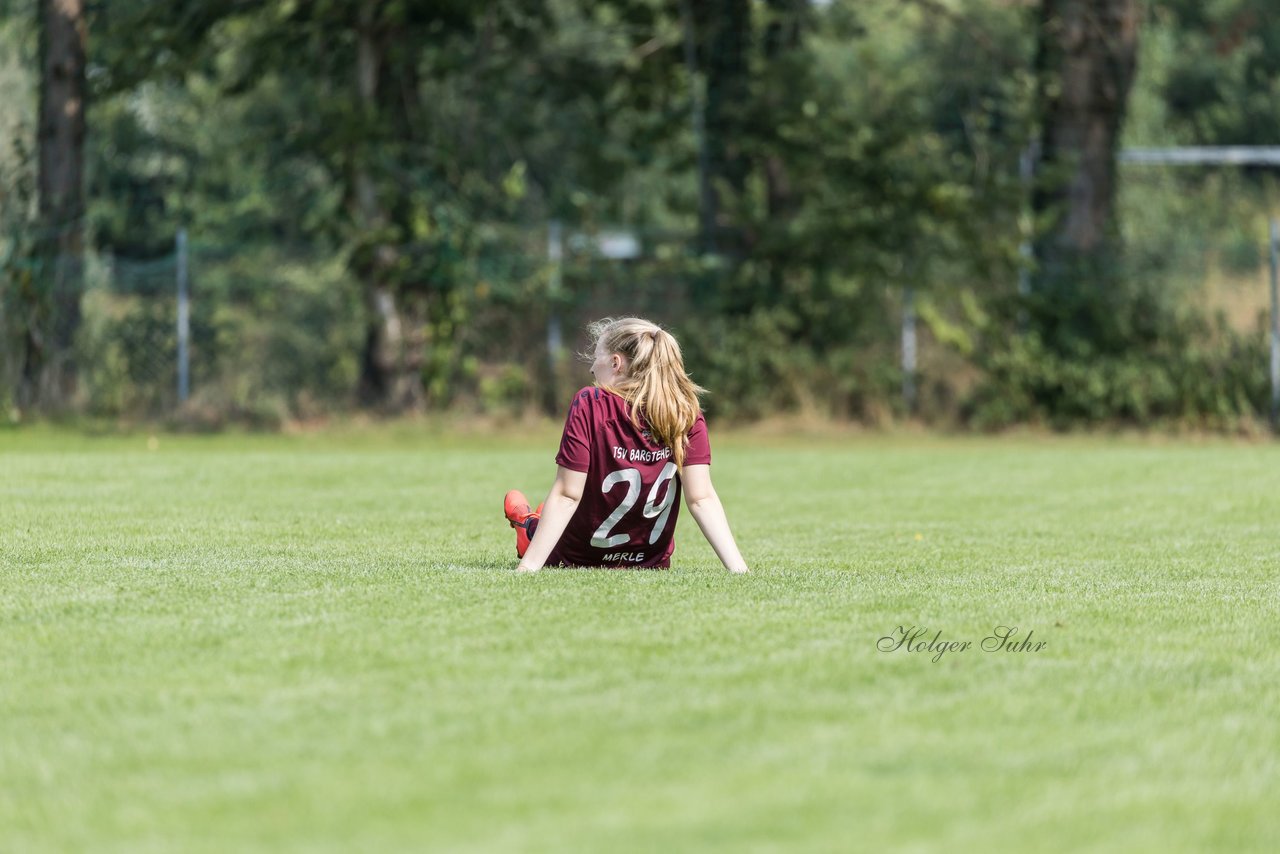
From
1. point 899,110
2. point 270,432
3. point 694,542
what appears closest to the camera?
point 694,542

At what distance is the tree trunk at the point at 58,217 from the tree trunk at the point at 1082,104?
39.1 feet

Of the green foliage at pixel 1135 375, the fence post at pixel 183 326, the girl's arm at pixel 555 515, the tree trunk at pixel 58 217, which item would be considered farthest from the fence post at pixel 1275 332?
the girl's arm at pixel 555 515

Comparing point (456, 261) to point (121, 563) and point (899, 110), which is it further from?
point (121, 563)

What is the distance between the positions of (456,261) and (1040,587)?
14.9 m

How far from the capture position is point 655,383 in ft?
25.0

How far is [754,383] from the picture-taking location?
863 inches

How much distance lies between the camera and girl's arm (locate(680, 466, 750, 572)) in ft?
25.6

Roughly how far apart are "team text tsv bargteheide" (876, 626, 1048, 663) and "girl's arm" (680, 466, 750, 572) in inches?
63.7

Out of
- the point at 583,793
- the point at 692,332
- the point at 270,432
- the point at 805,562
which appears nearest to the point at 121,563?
the point at 805,562

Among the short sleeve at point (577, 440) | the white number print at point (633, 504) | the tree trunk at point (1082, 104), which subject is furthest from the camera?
the tree trunk at point (1082, 104)

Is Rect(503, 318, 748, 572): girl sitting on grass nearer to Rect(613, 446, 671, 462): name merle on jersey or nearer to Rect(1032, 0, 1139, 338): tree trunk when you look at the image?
Rect(613, 446, 671, 462): name merle on jersey

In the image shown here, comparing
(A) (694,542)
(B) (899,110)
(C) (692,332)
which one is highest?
(B) (899,110)

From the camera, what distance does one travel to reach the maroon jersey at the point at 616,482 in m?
7.63

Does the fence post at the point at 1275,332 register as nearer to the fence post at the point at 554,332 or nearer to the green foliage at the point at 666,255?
the green foliage at the point at 666,255
